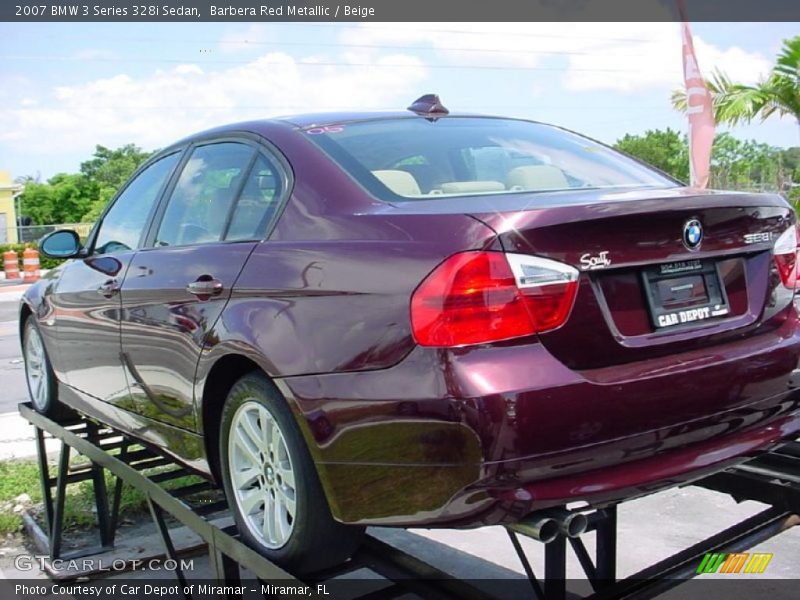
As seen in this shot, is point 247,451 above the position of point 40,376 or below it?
above

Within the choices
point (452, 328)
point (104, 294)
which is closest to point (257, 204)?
point (452, 328)

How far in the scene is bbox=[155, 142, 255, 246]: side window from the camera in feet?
10.9

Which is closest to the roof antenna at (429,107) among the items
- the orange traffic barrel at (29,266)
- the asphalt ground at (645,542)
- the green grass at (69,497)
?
the asphalt ground at (645,542)

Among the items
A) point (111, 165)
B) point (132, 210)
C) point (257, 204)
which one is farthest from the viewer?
point (111, 165)

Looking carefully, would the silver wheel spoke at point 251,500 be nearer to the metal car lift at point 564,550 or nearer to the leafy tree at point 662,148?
the metal car lift at point 564,550

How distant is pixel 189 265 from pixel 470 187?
1136 mm

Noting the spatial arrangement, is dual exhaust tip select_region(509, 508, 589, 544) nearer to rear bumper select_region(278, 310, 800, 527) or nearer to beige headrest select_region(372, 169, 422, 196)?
rear bumper select_region(278, 310, 800, 527)

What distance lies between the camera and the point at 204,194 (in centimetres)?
355

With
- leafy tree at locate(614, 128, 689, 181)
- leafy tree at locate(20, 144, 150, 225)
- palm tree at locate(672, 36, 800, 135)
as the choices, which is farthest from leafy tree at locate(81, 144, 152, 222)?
palm tree at locate(672, 36, 800, 135)

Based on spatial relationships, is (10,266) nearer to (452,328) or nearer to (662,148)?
(452,328)

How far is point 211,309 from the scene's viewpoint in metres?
3.04

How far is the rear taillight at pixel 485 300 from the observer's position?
2240mm

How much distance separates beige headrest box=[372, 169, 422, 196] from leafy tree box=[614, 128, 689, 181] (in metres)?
72.4

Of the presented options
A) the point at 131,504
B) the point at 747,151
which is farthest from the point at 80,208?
the point at 131,504
